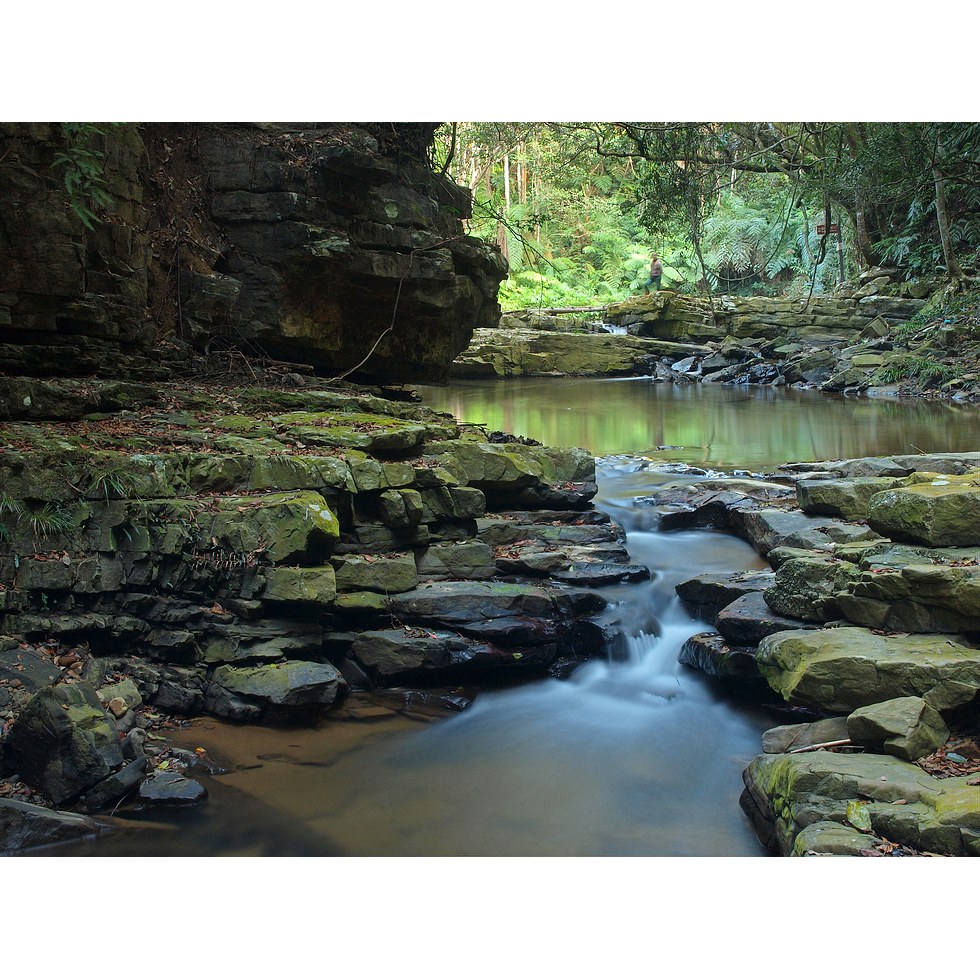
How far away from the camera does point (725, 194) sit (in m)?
15.0

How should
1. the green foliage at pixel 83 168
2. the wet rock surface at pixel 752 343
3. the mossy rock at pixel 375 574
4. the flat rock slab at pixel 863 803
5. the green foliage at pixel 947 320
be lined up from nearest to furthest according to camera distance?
the flat rock slab at pixel 863 803 < the mossy rock at pixel 375 574 < the green foliage at pixel 83 168 < the green foliage at pixel 947 320 < the wet rock surface at pixel 752 343

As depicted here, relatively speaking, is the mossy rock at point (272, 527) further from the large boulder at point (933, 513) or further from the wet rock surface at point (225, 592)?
the large boulder at point (933, 513)

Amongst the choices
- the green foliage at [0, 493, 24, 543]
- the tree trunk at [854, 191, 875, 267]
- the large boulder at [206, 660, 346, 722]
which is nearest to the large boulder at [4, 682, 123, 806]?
the large boulder at [206, 660, 346, 722]

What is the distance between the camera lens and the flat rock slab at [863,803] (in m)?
2.69

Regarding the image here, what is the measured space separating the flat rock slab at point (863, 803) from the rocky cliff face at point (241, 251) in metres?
5.22

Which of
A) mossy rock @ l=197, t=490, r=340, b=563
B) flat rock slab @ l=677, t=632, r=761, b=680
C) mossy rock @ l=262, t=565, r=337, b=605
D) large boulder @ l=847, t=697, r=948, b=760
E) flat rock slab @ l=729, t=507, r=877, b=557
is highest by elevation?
mossy rock @ l=197, t=490, r=340, b=563

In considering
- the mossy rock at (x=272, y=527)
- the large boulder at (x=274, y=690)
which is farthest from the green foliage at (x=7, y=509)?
the large boulder at (x=274, y=690)

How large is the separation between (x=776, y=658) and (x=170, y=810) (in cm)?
299

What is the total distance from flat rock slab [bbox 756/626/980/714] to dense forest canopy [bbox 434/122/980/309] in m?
5.86

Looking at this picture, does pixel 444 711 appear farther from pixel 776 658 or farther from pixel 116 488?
pixel 116 488

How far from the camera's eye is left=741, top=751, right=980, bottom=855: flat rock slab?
2689mm

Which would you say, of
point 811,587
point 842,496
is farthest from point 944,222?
point 811,587

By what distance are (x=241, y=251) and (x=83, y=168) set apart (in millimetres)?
2292

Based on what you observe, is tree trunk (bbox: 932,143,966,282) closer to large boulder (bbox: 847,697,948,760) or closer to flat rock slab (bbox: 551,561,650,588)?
flat rock slab (bbox: 551,561,650,588)
